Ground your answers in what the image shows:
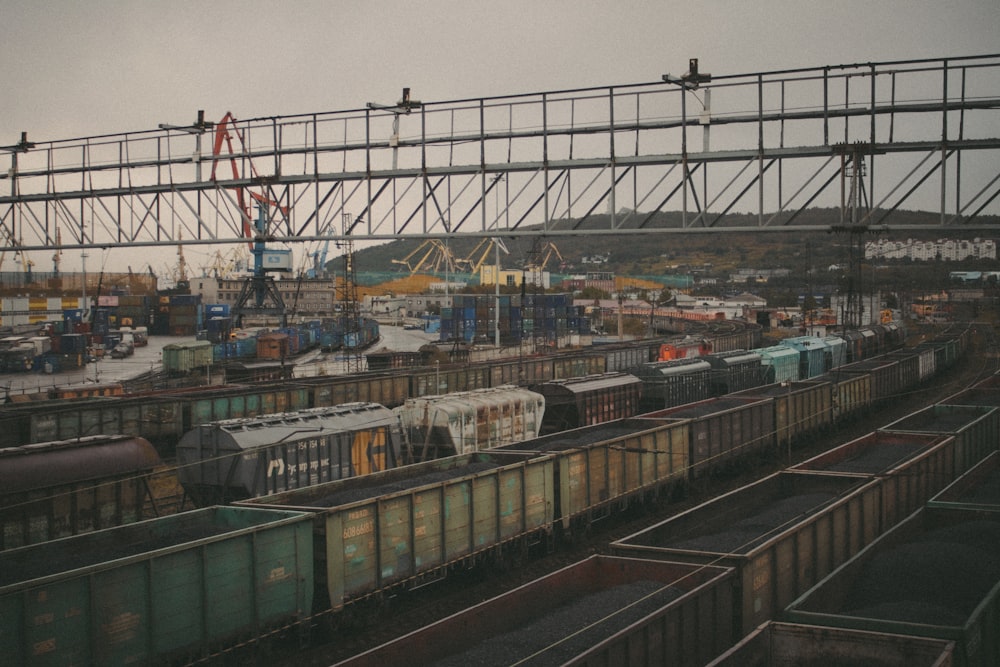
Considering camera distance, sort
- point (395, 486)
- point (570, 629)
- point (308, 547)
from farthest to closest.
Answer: point (395, 486)
point (308, 547)
point (570, 629)

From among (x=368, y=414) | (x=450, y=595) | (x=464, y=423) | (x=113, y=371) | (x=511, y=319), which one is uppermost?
(x=511, y=319)

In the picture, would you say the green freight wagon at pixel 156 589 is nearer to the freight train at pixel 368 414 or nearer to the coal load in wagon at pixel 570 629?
the coal load in wagon at pixel 570 629

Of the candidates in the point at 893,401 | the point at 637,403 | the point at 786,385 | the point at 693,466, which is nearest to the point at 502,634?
the point at 693,466

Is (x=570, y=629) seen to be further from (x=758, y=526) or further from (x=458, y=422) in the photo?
(x=458, y=422)

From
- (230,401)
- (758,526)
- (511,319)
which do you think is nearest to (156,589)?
(758,526)

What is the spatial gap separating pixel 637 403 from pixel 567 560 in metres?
16.8

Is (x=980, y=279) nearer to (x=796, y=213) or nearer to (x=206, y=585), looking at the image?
(x=796, y=213)

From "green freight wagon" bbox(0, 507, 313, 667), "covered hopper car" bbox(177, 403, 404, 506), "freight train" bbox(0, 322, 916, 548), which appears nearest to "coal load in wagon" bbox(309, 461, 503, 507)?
"green freight wagon" bbox(0, 507, 313, 667)

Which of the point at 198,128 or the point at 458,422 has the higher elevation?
the point at 198,128

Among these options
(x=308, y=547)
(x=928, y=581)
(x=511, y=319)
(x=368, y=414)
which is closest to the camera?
(x=928, y=581)

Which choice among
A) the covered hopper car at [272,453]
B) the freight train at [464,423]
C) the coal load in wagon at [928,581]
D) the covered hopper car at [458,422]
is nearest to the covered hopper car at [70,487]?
the covered hopper car at [272,453]

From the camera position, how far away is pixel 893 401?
45875 millimetres

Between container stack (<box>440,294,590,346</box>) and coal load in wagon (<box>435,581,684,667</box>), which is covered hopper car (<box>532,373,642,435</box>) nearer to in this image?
Result: coal load in wagon (<box>435,581,684,667</box>)

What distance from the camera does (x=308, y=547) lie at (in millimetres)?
13375
